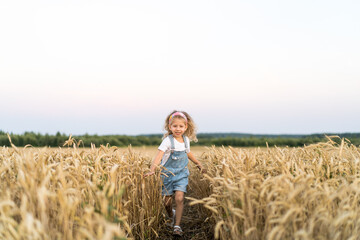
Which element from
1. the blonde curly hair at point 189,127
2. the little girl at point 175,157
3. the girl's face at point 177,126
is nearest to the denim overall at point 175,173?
the little girl at point 175,157

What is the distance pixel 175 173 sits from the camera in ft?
15.6

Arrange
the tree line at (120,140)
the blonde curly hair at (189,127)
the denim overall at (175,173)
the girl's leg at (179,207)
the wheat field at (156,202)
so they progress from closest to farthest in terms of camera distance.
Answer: the wheat field at (156,202), the girl's leg at (179,207), the denim overall at (175,173), the blonde curly hair at (189,127), the tree line at (120,140)

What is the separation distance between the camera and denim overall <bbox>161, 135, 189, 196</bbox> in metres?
4.69

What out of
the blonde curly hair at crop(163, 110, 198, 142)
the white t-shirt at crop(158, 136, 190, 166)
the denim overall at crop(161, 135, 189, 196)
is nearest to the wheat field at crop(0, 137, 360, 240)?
the denim overall at crop(161, 135, 189, 196)

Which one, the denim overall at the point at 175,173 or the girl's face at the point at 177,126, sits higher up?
the girl's face at the point at 177,126

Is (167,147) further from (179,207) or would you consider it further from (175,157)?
(179,207)

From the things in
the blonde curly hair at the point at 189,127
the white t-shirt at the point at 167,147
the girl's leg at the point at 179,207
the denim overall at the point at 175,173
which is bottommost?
the girl's leg at the point at 179,207

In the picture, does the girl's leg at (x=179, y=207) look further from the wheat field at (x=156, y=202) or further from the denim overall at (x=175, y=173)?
the wheat field at (x=156, y=202)

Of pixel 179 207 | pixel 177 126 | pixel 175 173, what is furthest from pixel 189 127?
pixel 179 207

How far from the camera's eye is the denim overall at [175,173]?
15.4ft

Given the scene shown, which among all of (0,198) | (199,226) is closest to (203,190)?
(199,226)

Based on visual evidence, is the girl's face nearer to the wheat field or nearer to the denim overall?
the denim overall

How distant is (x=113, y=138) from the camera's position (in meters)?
16.3

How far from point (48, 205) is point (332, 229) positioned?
2.30 m
